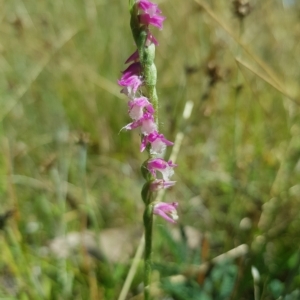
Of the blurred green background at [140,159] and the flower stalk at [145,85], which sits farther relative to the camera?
the blurred green background at [140,159]

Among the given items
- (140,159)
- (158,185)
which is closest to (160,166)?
(158,185)

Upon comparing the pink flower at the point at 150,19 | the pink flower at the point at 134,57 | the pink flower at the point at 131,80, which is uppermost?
the pink flower at the point at 150,19

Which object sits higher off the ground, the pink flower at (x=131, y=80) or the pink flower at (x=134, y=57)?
the pink flower at (x=134, y=57)

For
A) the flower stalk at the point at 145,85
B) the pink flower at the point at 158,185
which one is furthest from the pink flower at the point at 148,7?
the pink flower at the point at 158,185

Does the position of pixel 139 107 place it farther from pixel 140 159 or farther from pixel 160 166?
pixel 140 159

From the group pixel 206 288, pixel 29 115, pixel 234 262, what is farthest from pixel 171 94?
pixel 206 288

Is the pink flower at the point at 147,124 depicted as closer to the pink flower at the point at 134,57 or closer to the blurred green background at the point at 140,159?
the pink flower at the point at 134,57

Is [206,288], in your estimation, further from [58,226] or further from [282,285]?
[58,226]
